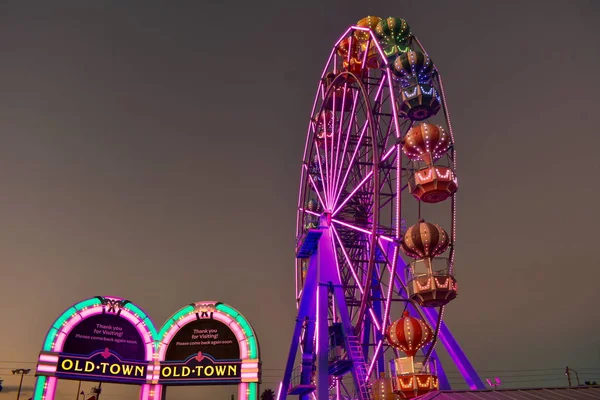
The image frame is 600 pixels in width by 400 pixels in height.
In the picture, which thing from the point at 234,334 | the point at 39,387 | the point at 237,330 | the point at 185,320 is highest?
the point at 185,320

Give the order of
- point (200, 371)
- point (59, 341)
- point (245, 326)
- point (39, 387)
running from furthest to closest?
point (245, 326), point (200, 371), point (59, 341), point (39, 387)

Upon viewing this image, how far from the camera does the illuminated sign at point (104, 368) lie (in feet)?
74.2

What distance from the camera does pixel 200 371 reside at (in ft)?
77.0

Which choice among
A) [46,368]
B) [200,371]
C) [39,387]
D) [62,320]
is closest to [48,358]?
[46,368]

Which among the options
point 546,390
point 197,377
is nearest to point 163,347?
point 197,377

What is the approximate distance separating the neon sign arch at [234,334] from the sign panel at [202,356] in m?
0.05

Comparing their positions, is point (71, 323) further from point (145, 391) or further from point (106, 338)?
point (145, 391)

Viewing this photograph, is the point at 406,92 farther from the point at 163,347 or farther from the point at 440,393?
the point at 163,347

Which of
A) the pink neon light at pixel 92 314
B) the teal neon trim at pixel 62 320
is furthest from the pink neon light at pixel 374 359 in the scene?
the teal neon trim at pixel 62 320

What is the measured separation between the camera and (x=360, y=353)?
1914cm

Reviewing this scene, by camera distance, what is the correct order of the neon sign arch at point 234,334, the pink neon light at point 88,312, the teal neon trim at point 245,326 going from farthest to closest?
the pink neon light at point 88,312 → the teal neon trim at point 245,326 → the neon sign arch at point 234,334

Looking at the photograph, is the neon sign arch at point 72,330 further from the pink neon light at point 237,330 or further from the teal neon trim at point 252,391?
the teal neon trim at point 252,391

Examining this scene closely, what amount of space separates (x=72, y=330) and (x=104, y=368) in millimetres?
2138

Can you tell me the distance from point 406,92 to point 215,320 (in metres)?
13.2
